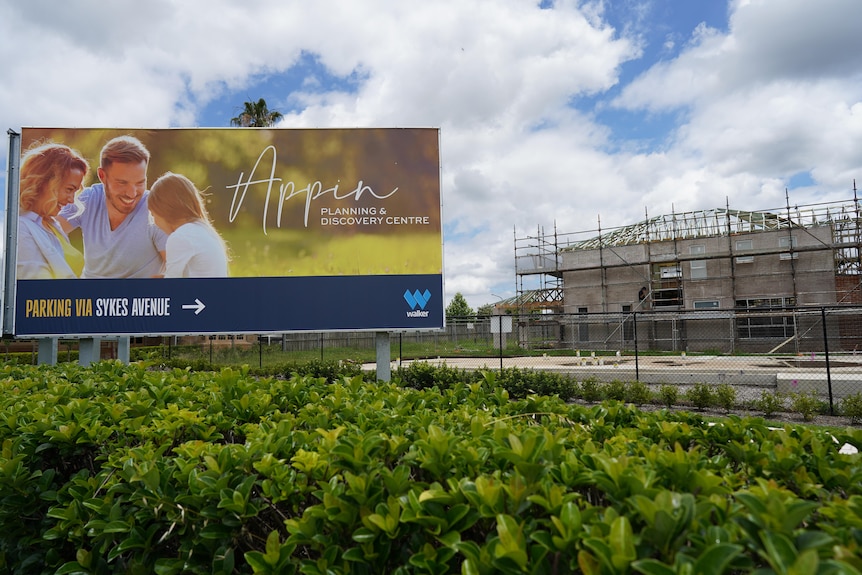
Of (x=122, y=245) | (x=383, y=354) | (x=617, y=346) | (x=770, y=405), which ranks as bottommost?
(x=770, y=405)

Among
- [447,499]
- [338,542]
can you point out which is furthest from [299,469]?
[447,499]

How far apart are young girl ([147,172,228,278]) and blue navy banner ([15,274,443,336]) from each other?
0.24m

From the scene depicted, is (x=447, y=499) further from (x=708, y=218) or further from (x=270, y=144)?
(x=708, y=218)

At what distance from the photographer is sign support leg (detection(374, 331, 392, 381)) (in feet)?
31.2

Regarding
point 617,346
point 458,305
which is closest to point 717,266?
point 617,346

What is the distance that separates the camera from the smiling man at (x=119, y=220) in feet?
30.9

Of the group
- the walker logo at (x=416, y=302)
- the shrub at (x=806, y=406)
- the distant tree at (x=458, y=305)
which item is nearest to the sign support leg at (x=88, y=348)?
the walker logo at (x=416, y=302)

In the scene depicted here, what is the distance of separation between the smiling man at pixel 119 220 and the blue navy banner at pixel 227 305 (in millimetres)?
312

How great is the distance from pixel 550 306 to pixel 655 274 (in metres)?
7.93

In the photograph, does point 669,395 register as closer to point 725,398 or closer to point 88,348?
point 725,398

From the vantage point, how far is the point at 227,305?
9328 millimetres

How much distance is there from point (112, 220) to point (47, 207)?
126 cm

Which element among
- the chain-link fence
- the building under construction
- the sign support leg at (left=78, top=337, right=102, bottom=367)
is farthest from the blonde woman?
the building under construction

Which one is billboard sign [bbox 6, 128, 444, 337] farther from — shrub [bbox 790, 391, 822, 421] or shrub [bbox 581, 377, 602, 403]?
shrub [bbox 790, 391, 822, 421]
